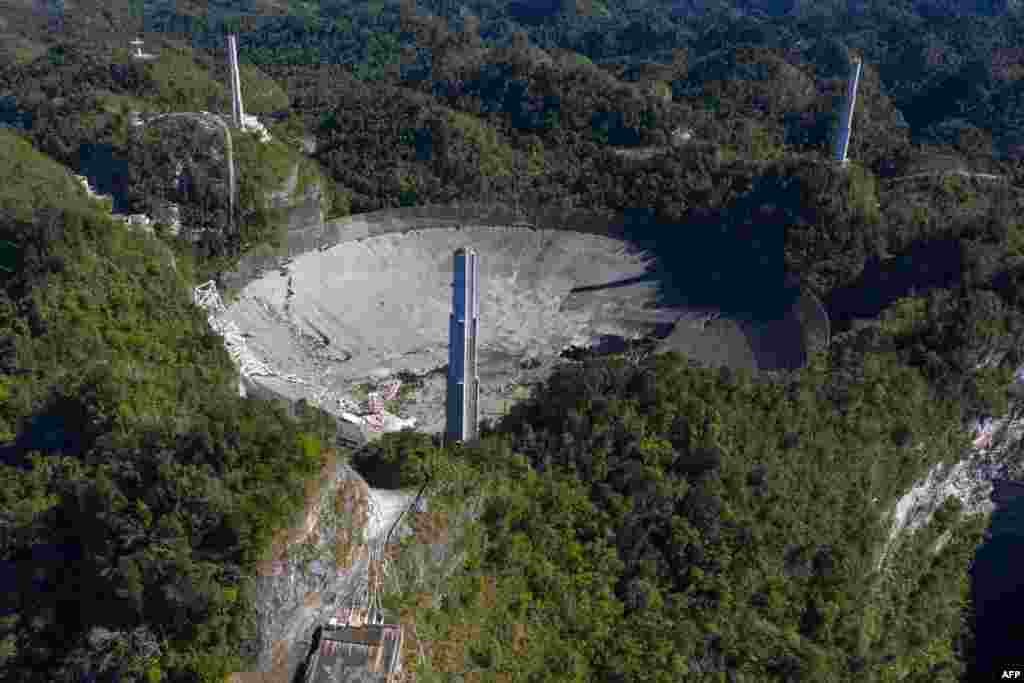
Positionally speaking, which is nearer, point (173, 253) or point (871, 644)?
point (871, 644)

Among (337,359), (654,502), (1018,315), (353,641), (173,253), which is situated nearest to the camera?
(353,641)

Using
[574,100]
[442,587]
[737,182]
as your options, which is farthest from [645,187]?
[442,587]

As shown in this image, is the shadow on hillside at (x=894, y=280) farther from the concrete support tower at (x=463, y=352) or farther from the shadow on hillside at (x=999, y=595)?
the concrete support tower at (x=463, y=352)

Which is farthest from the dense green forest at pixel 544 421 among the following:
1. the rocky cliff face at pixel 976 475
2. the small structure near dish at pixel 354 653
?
the small structure near dish at pixel 354 653

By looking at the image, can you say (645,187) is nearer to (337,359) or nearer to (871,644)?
(337,359)

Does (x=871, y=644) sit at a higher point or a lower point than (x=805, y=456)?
lower

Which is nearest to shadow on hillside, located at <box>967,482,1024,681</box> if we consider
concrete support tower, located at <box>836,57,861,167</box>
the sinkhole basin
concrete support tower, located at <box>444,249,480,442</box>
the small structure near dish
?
the sinkhole basin
